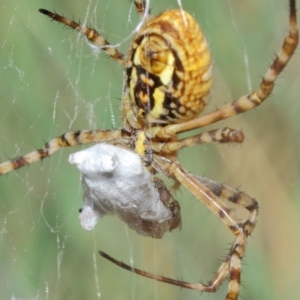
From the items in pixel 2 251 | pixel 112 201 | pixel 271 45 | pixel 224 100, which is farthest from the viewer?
pixel 271 45

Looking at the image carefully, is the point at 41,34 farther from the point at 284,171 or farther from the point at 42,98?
the point at 284,171

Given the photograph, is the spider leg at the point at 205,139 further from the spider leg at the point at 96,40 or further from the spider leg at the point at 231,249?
the spider leg at the point at 96,40

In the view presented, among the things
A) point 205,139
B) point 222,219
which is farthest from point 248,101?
point 222,219

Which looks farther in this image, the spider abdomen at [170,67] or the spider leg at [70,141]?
the spider leg at [70,141]

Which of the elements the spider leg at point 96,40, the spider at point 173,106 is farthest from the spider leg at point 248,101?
the spider leg at point 96,40

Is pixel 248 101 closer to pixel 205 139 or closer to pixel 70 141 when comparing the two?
pixel 205 139

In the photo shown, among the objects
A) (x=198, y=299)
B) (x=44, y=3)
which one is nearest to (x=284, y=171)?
(x=198, y=299)

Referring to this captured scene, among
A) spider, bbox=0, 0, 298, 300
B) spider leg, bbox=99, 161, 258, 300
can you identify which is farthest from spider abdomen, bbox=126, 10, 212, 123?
spider leg, bbox=99, 161, 258, 300
